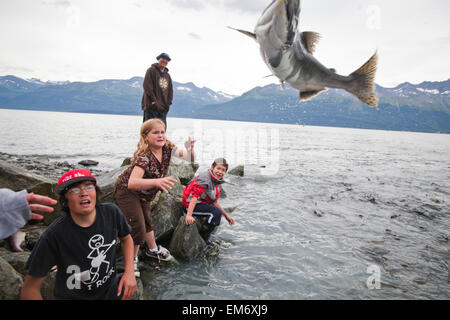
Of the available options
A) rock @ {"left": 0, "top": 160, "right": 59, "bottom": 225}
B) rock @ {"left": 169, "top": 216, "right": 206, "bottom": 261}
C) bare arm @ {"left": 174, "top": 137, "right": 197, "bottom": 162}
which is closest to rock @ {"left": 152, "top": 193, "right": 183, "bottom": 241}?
rock @ {"left": 169, "top": 216, "right": 206, "bottom": 261}

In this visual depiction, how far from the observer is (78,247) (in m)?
2.81

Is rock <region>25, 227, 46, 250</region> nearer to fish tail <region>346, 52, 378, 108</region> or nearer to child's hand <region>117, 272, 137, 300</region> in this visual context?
child's hand <region>117, 272, 137, 300</region>

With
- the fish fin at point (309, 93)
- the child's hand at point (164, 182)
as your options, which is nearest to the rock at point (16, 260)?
the child's hand at point (164, 182)

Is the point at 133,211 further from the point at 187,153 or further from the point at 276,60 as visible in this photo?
the point at 276,60

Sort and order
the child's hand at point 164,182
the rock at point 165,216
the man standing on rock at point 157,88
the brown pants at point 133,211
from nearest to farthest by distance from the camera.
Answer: the child's hand at point 164,182, the brown pants at point 133,211, the rock at point 165,216, the man standing on rock at point 157,88

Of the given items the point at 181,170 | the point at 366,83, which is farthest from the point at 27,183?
the point at 366,83

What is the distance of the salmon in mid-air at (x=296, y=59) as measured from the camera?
1.04 m

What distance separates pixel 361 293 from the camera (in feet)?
16.9

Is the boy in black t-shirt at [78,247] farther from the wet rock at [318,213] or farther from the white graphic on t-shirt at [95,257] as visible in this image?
the wet rock at [318,213]

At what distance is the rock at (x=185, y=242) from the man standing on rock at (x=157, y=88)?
13.9 ft

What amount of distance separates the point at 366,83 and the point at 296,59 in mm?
435
